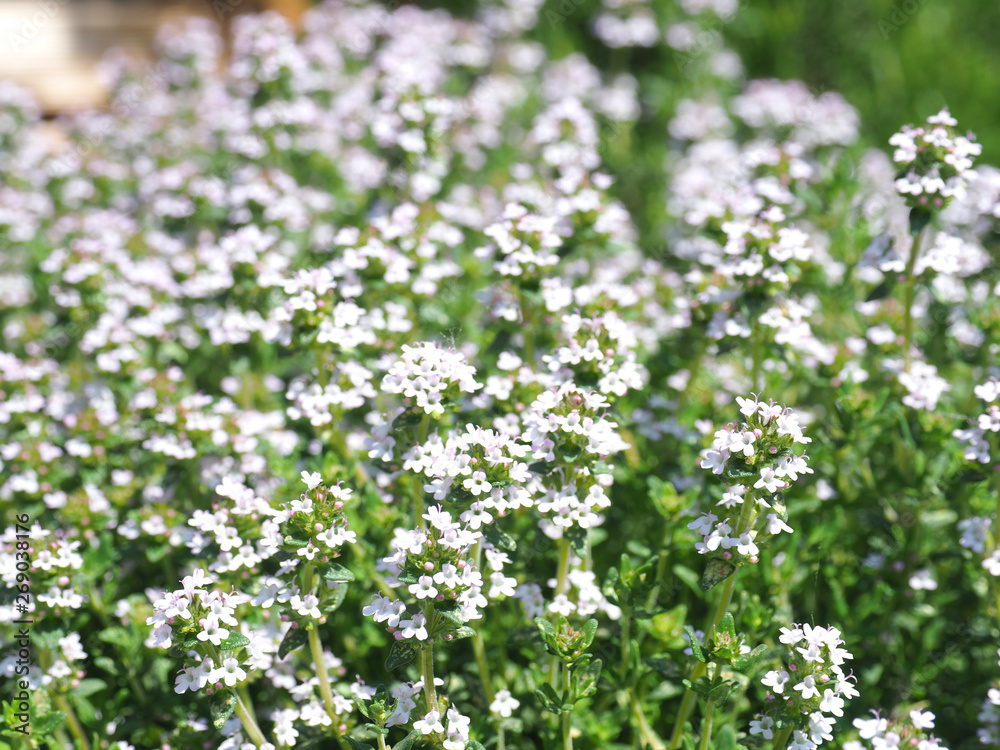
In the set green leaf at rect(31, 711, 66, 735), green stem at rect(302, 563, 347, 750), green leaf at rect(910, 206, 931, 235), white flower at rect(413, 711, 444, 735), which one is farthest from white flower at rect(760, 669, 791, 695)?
green leaf at rect(31, 711, 66, 735)

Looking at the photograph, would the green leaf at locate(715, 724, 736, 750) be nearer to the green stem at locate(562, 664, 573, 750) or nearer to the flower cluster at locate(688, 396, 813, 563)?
the green stem at locate(562, 664, 573, 750)

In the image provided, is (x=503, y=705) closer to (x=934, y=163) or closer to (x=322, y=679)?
(x=322, y=679)

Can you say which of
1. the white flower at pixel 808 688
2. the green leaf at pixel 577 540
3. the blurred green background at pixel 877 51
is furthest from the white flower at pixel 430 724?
the blurred green background at pixel 877 51

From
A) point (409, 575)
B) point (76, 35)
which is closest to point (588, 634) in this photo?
point (409, 575)

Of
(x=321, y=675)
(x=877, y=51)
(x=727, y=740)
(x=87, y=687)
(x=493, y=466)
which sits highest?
(x=877, y=51)

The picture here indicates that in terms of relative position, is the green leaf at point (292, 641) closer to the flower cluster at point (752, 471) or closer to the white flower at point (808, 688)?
the flower cluster at point (752, 471)
